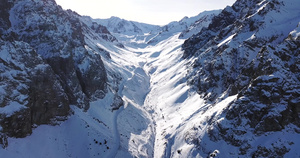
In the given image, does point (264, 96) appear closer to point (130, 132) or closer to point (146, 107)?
point (130, 132)

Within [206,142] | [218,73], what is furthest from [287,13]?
[206,142]

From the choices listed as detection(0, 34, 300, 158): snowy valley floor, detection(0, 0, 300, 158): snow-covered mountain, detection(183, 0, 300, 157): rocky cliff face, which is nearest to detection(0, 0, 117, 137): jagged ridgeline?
detection(0, 0, 300, 158): snow-covered mountain

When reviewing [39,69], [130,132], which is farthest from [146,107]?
[39,69]

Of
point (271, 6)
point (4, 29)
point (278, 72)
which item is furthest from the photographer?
point (271, 6)

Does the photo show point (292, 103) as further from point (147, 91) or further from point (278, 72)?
point (147, 91)

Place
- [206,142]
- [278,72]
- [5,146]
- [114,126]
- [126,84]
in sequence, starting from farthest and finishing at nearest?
1. [126,84]
2. [114,126]
3. [206,142]
4. [278,72]
5. [5,146]
